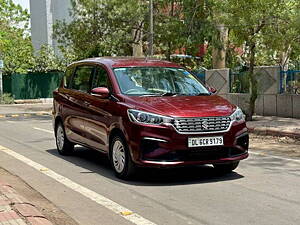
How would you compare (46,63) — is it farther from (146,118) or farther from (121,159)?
(146,118)

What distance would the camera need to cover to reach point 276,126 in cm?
1503

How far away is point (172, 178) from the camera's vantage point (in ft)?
26.7

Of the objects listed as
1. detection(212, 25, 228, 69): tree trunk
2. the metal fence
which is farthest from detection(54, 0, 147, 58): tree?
the metal fence

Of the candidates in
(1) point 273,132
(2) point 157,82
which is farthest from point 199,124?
(1) point 273,132

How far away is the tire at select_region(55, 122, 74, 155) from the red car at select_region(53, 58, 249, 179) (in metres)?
0.74

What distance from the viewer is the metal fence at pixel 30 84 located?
38000mm

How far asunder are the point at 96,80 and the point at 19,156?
2647 mm

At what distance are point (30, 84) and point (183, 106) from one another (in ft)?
106

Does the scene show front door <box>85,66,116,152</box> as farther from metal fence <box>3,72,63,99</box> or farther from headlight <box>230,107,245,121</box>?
metal fence <box>3,72,63,99</box>

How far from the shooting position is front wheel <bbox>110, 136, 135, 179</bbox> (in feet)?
25.5

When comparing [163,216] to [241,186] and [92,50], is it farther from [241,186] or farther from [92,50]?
[92,50]

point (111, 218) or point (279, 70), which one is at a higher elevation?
point (279, 70)

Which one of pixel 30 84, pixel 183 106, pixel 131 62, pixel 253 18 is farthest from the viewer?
pixel 30 84

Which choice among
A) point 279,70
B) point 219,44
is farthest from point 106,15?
point 279,70
